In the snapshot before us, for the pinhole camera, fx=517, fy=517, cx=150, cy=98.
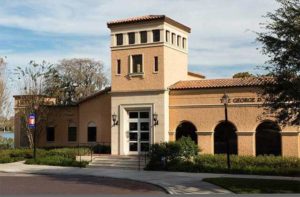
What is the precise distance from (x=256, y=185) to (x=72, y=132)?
20.4 meters

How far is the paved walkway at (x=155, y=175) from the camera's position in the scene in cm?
1906

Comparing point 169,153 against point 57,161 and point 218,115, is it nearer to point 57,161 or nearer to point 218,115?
point 218,115

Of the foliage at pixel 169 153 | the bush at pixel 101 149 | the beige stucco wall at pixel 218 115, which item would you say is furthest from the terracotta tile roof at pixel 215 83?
the bush at pixel 101 149

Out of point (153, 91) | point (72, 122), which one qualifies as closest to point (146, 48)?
point (153, 91)

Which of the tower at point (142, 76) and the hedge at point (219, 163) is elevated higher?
the tower at point (142, 76)

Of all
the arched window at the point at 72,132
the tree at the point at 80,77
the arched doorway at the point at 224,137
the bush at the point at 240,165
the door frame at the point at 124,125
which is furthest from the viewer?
the tree at the point at 80,77

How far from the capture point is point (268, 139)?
29172mm

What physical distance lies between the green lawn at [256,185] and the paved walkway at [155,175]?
0.44 meters

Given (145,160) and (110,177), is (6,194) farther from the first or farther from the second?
(145,160)

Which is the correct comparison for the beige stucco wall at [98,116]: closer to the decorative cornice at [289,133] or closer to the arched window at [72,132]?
the arched window at [72,132]

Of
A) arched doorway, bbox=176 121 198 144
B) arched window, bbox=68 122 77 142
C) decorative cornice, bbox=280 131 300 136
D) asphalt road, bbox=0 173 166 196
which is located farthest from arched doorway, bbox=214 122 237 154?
arched window, bbox=68 122 77 142

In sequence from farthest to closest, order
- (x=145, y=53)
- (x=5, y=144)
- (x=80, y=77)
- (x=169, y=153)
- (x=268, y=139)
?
(x=80, y=77), (x=5, y=144), (x=145, y=53), (x=268, y=139), (x=169, y=153)

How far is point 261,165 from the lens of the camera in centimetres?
2641

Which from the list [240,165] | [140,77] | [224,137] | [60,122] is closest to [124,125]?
[140,77]
